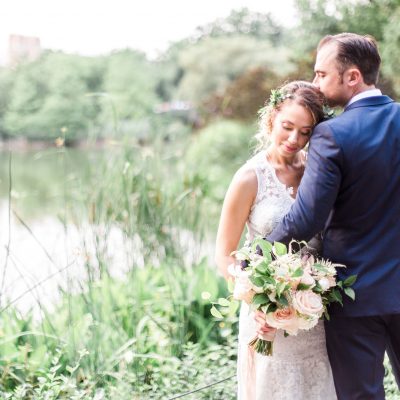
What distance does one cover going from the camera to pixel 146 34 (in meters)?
18.7

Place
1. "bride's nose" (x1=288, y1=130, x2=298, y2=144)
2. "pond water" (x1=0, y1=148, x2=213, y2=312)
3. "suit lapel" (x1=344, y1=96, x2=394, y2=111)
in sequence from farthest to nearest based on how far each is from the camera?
"pond water" (x1=0, y1=148, x2=213, y2=312), "bride's nose" (x1=288, y1=130, x2=298, y2=144), "suit lapel" (x1=344, y1=96, x2=394, y2=111)

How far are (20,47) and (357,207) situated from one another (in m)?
4.61

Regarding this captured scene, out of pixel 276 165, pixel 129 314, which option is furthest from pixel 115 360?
pixel 276 165

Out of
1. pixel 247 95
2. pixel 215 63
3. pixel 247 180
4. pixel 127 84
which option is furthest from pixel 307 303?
pixel 215 63

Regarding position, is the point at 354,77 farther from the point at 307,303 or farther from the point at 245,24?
the point at 245,24

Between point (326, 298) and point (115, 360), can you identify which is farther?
point (115, 360)

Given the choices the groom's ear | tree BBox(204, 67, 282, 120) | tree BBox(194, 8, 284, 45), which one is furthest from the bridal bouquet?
tree BBox(194, 8, 284, 45)

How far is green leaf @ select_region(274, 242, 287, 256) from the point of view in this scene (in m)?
1.80

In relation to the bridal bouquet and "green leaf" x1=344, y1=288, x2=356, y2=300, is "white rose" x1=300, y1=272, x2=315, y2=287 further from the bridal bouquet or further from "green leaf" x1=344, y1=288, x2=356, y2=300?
"green leaf" x1=344, y1=288, x2=356, y2=300

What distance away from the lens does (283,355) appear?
2090 millimetres

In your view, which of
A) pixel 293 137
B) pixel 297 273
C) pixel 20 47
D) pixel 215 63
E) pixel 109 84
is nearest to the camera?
pixel 297 273

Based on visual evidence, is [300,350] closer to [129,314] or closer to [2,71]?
[129,314]

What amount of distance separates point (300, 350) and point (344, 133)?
79 cm

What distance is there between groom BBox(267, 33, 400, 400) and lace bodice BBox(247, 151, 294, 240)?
14cm
